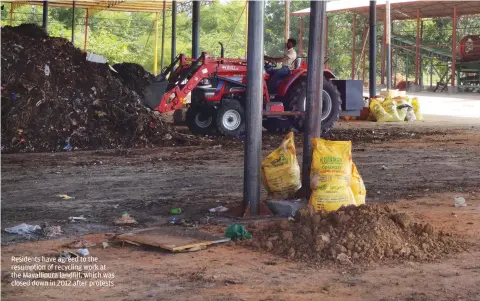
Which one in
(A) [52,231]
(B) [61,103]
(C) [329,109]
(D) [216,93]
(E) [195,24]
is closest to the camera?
(A) [52,231]

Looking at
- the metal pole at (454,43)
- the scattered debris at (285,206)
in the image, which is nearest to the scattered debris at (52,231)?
the scattered debris at (285,206)

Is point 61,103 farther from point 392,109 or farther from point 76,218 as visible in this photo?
point 392,109

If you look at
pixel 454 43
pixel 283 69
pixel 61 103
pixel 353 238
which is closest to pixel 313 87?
pixel 353 238

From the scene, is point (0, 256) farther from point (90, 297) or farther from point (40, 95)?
point (40, 95)

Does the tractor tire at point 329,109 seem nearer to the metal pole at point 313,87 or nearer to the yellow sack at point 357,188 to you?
the metal pole at point 313,87

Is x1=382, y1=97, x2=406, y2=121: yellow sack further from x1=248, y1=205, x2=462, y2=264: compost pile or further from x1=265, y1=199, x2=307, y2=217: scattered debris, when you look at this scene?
x1=248, y1=205, x2=462, y2=264: compost pile

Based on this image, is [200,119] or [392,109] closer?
[200,119]

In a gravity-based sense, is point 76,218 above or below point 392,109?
below

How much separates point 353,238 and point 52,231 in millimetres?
2697

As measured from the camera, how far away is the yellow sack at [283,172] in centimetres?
805

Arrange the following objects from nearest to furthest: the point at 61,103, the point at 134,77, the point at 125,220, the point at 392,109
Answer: the point at 125,220
the point at 61,103
the point at 134,77
the point at 392,109

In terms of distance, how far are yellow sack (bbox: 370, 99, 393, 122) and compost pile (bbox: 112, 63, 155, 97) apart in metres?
6.69

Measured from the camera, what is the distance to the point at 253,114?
7.77 m

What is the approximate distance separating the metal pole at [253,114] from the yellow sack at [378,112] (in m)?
13.7
